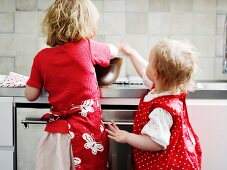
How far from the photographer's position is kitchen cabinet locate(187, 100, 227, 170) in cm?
159

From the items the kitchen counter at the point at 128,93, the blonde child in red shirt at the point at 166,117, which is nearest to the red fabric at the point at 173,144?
the blonde child in red shirt at the point at 166,117

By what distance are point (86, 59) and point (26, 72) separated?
0.79 meters

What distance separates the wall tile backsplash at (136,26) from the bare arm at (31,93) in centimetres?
65

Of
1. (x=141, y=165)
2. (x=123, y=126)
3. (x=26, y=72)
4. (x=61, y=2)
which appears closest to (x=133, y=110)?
(x=123, y=126)

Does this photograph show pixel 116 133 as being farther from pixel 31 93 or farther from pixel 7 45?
pixel 7 45

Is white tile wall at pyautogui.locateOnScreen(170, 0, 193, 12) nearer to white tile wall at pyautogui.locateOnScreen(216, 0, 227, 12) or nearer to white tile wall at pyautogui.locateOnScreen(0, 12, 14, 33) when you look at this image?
white tile wall at pyautogui.locateOnScreen(216, 0, 227, 12)

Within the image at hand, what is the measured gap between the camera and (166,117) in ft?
4.48

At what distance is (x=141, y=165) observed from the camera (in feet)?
4.74

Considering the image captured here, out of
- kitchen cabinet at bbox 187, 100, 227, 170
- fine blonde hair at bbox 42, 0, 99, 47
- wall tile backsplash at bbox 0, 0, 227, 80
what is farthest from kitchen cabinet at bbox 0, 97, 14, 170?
kitchen cabinet at bbox 187, 100, 227, 170

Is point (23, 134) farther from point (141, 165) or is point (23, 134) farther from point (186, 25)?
point (186, 25)

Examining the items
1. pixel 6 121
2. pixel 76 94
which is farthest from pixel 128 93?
pixel 6 121

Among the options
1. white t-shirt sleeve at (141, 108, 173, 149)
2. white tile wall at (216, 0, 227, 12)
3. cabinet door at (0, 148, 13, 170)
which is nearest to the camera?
white t-shirt sleeve at (141, 108, 173, 149)

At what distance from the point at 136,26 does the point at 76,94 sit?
0.80m

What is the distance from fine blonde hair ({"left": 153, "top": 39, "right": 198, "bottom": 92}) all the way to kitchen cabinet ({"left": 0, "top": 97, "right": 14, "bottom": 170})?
1.96 feet
